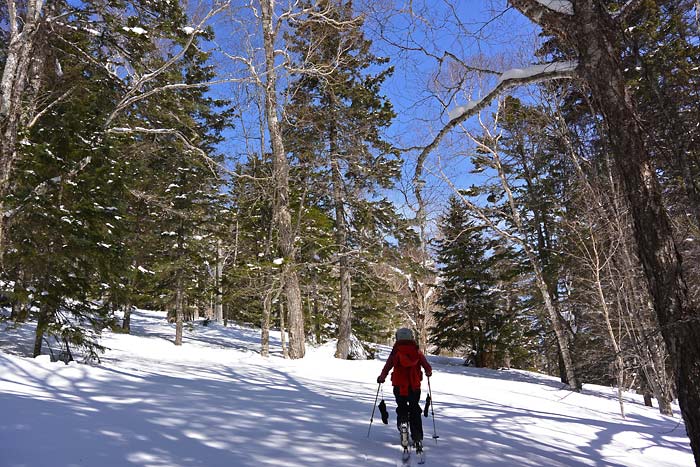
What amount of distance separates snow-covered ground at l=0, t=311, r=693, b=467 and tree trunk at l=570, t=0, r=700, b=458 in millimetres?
1928

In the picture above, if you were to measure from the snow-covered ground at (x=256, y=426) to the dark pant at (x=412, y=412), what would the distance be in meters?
0.27

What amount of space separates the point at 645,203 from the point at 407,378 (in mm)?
2954

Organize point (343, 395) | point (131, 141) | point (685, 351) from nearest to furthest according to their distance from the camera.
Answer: point (685, 351), point (343, 395), point (131, 141)

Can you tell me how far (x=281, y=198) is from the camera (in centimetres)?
1163

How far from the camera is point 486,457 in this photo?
4.17 meters

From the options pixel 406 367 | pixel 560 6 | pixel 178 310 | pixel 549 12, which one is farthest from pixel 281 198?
pixel 178 310

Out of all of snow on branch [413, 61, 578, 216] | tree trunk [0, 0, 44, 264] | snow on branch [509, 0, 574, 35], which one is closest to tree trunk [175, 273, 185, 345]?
tree trunk [0, 0, 44, 264]

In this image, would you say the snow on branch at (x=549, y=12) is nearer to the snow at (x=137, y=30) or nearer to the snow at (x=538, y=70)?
the snow at (x=538, y=70)

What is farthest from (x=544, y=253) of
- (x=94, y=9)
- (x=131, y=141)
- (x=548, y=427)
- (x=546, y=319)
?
(x=94, y=9)

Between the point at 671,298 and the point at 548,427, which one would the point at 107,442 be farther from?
the point at 548,427

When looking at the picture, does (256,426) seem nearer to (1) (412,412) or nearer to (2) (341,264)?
(1) (412,412)

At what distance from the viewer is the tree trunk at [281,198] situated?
37.1 ft

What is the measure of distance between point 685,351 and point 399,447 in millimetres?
2773

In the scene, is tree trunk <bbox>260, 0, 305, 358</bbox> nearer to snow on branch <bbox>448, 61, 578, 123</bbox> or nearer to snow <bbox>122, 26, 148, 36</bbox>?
snow <bbox>122, 26, 148, 36</bbox>
